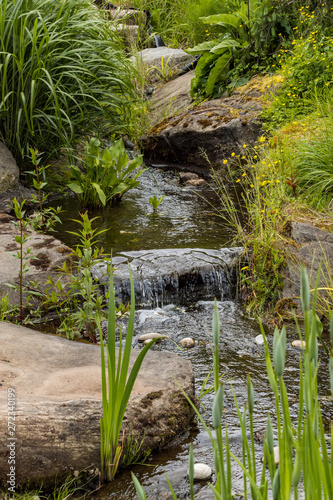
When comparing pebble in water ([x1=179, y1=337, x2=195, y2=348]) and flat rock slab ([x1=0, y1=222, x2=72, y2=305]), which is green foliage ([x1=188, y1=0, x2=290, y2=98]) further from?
pebble in water ([x1=179, y1=337, x2=195, y2=348])

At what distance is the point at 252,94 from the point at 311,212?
3.81 metres

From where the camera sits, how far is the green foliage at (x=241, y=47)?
7.81 m

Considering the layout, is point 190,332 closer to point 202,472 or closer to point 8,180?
point 202,472

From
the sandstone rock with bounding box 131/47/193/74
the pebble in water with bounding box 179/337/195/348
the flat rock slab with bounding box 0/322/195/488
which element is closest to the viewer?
the flat rock slab with bounding box 0/322/195/488

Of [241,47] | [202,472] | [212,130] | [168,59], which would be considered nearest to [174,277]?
[202,472]

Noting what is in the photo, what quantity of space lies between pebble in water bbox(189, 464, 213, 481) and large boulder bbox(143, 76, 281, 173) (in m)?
5.19

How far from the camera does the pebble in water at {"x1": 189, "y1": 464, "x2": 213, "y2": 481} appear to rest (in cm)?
225

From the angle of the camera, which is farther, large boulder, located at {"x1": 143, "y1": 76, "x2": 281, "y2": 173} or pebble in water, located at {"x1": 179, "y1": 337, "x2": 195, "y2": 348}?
large boulder, located at {"x1": 143, "y1": 76, "x2": 281, "y2": 173}

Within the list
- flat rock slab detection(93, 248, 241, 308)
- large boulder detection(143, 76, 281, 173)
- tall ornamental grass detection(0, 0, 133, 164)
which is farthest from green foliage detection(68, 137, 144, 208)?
large boulder detection(143, 76, 281, 173)

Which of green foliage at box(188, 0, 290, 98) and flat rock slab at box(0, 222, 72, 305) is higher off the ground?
green foliage at box(188, 0, 290, 98)

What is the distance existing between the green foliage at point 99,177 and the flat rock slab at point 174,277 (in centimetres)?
128

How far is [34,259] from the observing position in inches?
162

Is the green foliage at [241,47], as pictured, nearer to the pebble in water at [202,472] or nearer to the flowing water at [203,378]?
the flowing water at [203,378]

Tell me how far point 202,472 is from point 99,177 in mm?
3978
